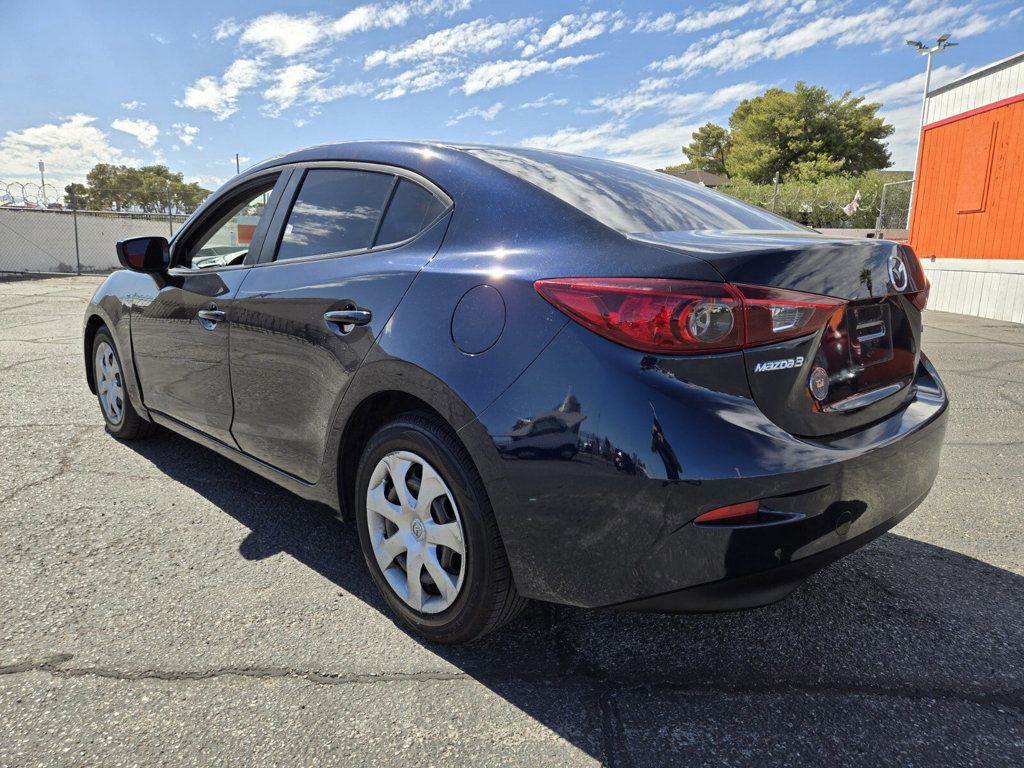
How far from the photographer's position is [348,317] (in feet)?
7.56

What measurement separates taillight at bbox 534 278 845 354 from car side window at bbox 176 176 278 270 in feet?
A: 6.53

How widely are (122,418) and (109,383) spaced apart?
256 millimetres

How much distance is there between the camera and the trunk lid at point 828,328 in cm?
172

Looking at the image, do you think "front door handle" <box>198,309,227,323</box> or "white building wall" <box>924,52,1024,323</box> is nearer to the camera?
"front door handle" <box>198,309,227,323</box>

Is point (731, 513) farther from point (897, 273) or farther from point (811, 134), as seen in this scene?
point (811, 134)

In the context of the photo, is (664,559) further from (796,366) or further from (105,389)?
(105,389)

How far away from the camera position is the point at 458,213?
86.6 inches

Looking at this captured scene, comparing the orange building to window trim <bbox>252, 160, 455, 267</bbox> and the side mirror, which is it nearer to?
window trim <bbox>252, 160, 455, 267</bbox>

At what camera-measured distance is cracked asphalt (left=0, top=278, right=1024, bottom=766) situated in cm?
180

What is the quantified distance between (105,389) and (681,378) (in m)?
3.95

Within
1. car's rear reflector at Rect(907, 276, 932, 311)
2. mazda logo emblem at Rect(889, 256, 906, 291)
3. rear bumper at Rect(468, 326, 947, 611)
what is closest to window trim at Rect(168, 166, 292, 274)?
rear bumper at Rect(468, 326, 947, 611)

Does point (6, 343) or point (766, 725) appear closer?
point (766, 725)

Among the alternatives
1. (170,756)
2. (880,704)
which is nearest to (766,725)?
(880,704)

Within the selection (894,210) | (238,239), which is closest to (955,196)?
(894,210)
